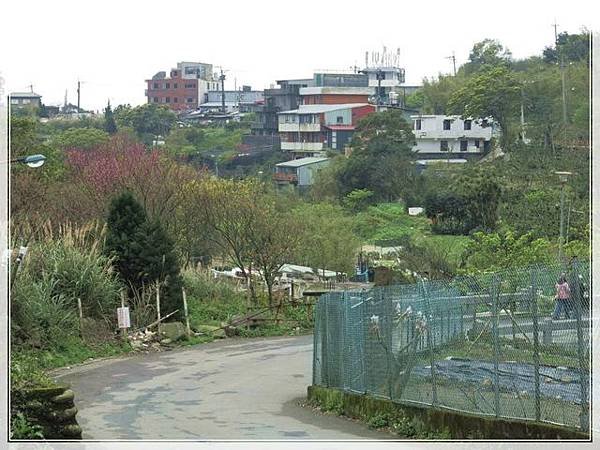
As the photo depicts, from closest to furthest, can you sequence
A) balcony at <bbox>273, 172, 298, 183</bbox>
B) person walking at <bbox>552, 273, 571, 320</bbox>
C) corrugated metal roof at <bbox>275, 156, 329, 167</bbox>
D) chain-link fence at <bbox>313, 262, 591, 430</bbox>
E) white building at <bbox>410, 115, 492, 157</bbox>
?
1. person walking at <bbox>552, 273, 571, 320</bbox>
2. chain-link fence at <bbox>313, 262, 591, 430</bbox>
3. white building at <bbox>410, 115, 492, 157</bbox>
4. balcony at <bbox>273, 172, 298, 183</bbox>
5. corrugated metal roof at <bbox>275, 156, 329, 167</bbox>

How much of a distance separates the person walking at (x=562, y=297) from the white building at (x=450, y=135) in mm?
77851

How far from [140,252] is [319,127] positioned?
241 feet

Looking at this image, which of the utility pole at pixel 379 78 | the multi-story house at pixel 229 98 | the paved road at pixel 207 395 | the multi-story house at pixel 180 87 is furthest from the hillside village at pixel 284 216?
the multi-story house at pixel 180 87

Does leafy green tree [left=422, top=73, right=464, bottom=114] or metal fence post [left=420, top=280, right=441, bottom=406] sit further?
leafy green tree [left=422, top=73, right=464, bottom=114]

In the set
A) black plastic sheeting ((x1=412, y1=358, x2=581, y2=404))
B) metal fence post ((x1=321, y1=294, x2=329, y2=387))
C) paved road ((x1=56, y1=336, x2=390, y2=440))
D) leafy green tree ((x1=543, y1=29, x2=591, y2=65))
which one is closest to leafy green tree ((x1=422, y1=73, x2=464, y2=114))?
leafy green tree ((x1=543, y1=29, x2=591, y2=65))

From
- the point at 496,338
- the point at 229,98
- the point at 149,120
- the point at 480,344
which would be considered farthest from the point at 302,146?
the point at 496,338

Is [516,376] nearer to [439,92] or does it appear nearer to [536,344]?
[536,344]

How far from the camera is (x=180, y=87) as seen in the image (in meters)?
157

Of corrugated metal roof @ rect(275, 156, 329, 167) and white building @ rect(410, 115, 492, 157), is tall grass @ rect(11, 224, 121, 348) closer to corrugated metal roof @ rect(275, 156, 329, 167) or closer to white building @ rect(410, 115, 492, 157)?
white building @ rect(410, 115, 492, 157)

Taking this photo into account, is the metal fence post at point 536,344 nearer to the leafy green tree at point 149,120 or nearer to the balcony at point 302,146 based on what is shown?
the balcony at point 302,146

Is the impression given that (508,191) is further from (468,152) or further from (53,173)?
(468,152)

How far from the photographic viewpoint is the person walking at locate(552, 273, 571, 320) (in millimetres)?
12719

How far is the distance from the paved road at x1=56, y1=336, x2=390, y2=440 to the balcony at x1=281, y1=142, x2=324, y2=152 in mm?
73415

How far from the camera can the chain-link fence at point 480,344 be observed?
12.8 meters
